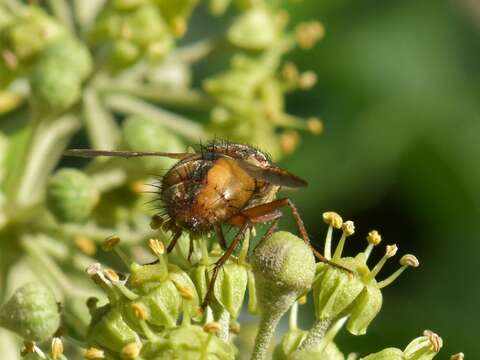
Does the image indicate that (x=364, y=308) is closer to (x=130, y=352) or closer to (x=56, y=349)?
(x=130, y=352)

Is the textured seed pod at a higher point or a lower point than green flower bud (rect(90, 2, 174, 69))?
lower

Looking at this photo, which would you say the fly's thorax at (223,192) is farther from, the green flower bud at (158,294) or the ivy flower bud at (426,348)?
the ivy flower bud at (426,348)

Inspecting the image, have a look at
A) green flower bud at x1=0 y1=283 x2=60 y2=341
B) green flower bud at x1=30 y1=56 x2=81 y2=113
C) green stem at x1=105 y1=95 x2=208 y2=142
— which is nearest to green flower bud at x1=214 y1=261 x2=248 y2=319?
green flower bud at x1=0 y1=283 x2=60 y2=341

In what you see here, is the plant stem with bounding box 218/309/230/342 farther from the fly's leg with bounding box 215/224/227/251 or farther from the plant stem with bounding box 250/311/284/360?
the fly's leg with bounding box 215/224/227/251

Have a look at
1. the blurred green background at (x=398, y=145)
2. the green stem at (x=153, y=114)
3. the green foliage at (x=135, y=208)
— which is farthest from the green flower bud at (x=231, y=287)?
the blurred green background at (x=398, y=145)

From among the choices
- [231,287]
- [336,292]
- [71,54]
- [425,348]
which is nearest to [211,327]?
[231,287]

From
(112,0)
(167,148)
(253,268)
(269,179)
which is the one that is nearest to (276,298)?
(253,268)

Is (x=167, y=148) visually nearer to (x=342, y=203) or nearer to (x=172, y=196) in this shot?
(x=172, y=196)
